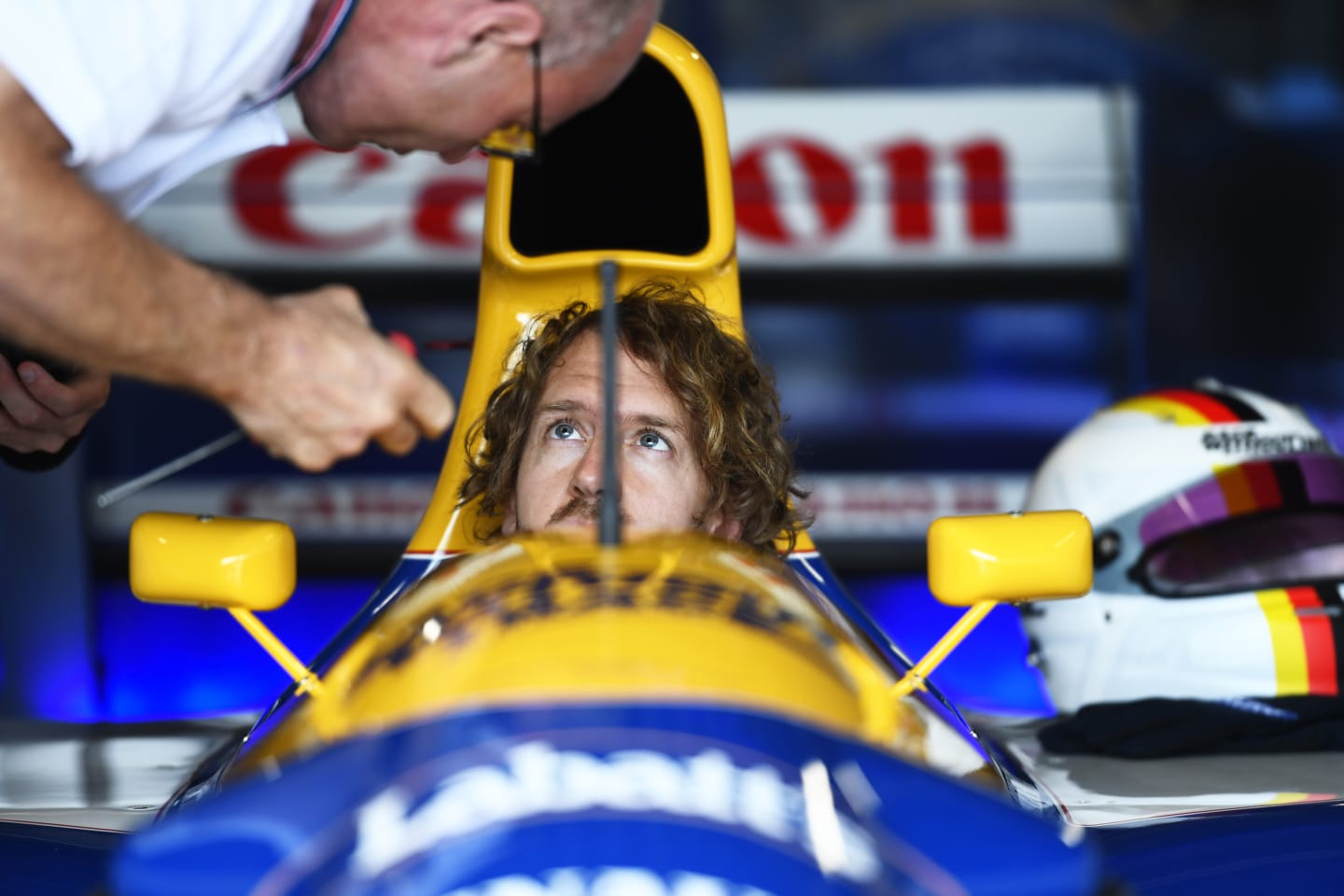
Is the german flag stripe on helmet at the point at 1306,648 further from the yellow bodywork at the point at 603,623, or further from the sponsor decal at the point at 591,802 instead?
the sponsor decal at the point at 591,802

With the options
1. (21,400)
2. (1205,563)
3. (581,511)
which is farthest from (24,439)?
(1205,563)

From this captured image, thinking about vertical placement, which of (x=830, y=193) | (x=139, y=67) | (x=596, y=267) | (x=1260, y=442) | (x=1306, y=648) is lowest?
(x=1306, y=648)

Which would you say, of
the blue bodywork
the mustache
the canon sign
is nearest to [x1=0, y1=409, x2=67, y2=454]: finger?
the mustache

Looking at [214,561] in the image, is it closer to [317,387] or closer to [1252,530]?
[317,387]

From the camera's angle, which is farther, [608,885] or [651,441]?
[651,441]

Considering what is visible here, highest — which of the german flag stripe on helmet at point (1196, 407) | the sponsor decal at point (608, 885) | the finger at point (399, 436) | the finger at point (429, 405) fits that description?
the german flag stripe on helmet at point (1196, 407)

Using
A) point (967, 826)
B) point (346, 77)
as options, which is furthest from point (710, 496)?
point (967, 826)

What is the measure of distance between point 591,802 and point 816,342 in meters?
3.24

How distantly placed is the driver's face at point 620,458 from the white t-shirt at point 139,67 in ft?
2.20

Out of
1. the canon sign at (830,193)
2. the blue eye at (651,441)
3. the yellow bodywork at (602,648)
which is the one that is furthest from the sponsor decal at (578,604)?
the canon sign at (830,193)

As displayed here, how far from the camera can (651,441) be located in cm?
181

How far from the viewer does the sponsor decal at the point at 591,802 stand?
0.87 metres

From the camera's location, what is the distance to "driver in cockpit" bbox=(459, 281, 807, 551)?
177 centimetres

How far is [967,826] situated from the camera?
0.91 meters
